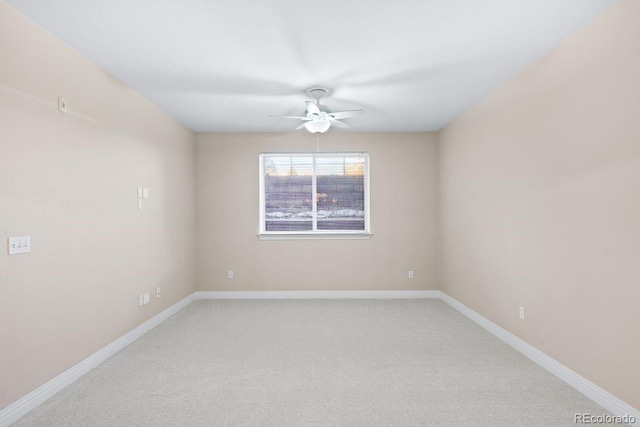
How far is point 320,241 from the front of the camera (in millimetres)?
4812

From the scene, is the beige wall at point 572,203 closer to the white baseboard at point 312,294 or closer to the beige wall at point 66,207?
the white baseboard at point 312,294

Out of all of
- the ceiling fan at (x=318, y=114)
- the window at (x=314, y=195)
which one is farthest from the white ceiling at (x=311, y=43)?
the window at (x=314, y=195)

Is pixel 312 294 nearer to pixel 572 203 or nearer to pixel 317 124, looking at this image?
pixel 317 124

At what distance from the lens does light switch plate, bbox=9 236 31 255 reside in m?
1.91

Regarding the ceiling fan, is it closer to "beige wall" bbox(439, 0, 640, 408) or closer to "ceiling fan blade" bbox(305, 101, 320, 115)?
"ceiling fan blade" bbox(305, 101, 320, 115)

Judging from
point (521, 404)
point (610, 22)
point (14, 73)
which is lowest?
point (521, 404)

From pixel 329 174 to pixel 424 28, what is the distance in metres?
2.95

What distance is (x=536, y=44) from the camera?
2.34 m

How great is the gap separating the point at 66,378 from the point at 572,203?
154 inches

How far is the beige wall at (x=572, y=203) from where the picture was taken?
6.14 ft

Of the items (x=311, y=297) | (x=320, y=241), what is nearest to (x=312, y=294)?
(x=311, y=297)

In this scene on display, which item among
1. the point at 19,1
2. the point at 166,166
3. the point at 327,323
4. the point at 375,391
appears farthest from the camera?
the point at 166,166

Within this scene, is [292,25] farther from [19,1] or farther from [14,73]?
[14,73]

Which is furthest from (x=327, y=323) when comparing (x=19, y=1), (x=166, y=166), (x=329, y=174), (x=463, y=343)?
(x=19, y=1)
